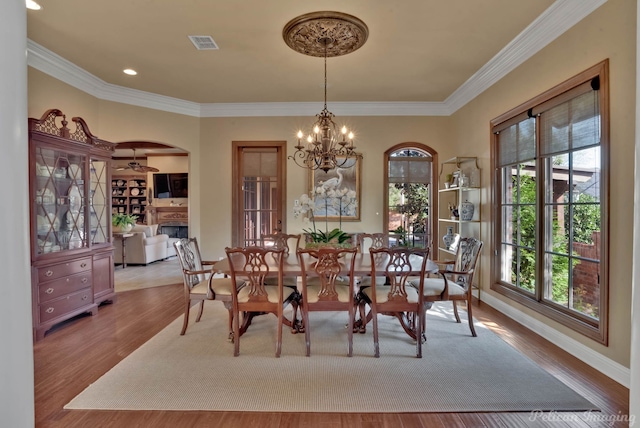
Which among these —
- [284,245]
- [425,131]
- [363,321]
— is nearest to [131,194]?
[284,245]

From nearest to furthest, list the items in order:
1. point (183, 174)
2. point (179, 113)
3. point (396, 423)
Result: point (396, 423), point (179, 113), point (183, 174)

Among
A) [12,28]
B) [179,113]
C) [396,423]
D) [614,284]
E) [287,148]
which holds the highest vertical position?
[179,113]

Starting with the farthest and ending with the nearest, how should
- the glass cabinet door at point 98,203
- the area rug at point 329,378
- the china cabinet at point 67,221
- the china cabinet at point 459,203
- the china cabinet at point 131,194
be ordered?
the china cabinet at point 131,194 → the china cabinet at point 459,203 → the glass cabinet door at point 98,203 → the china cabinet at point 67,221 → the area rug at point 329,378

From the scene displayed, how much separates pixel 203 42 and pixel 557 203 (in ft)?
12.9

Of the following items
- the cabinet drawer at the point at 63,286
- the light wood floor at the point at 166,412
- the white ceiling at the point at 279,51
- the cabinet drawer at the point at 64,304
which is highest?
the white ceiling at the point at 279,51

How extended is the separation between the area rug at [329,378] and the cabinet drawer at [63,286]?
117 centimetres

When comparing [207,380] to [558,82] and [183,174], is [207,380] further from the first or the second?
[183,174]

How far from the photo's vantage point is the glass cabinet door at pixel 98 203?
3994mm

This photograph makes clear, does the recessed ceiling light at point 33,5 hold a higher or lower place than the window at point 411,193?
higher

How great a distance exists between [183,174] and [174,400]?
30.5 feet

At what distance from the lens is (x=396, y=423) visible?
1905 millimetres

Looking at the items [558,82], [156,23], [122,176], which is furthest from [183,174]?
[558,82]

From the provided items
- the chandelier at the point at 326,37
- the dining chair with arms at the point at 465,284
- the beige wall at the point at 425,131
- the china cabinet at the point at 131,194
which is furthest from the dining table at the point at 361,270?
the china cabinet at the point at 131,194

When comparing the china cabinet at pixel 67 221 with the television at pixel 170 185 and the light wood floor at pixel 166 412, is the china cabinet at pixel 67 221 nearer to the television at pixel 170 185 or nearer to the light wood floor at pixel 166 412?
the light wood floor at pixel 166 412
